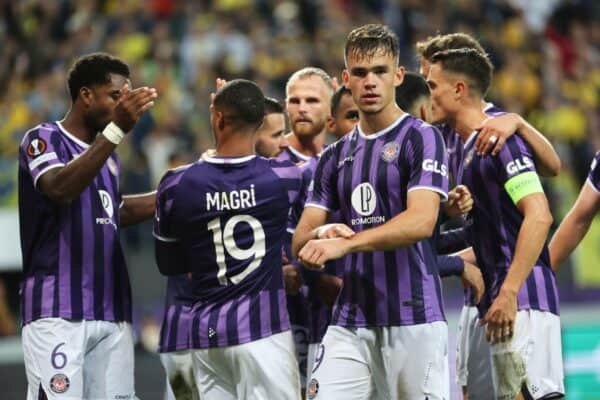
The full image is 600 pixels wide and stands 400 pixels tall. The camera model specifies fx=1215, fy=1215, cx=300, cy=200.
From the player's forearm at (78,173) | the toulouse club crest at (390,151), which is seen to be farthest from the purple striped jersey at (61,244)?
the toulouse club crest at (390,151)

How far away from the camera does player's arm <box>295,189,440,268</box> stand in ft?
18.5

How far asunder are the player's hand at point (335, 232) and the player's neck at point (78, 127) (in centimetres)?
171

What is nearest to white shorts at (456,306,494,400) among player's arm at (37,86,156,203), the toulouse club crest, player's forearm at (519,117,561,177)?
player's forearm at (519,117,561,177)

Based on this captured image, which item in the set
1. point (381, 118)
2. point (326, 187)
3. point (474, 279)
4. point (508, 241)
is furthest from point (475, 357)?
point (381, 118)

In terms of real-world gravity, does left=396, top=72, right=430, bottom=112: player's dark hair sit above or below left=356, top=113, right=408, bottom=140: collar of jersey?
above

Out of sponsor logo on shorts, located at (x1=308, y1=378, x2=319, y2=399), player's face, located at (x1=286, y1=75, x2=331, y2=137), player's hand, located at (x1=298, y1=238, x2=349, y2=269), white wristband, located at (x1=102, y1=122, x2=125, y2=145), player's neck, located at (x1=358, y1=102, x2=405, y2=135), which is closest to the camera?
player's hand, located at (x1=298, y1=238, x2=349, y2=269)

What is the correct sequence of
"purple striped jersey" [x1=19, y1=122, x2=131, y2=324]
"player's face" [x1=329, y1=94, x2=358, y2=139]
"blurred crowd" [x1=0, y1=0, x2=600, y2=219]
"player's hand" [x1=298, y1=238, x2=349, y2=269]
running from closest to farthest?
"player's hand" [x1=298, y1=238, x2=349, y2=269], "purple striped jersey" [x1=19, y1=122, x2=131, y2=324], "player's face" [x1=329, y1=94, x2=358, y2=139], "blurred crowd" [x1=0, y1=0, x2=600, y2=219]

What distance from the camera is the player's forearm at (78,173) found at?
21.1 ft

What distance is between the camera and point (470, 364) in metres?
7.03

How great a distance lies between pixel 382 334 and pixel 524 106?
10.4 metres

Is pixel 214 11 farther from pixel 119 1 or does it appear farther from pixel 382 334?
pixel 382 334

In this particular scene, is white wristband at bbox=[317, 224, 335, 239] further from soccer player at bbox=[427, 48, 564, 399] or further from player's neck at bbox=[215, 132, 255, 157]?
soccer player at bbox=[427, 48, 564, 399]

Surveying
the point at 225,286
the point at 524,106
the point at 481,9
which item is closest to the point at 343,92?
the point at 225,286

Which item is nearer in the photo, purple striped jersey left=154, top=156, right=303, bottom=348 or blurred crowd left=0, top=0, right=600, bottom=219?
purple striped jersey left=154, top=156, right=303, bottom=348
